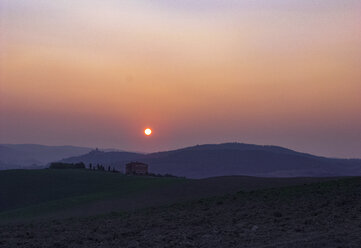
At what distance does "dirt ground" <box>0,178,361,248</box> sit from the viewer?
1655 cm

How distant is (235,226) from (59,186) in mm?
47904

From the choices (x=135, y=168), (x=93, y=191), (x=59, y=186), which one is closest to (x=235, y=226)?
(x=93, y=191)

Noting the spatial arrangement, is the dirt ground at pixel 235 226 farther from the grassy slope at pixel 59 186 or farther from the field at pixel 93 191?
the grassy slope at pixel 59 186

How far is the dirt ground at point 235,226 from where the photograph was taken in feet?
54.3

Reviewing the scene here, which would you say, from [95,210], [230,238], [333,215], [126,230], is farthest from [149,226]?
[95,210]

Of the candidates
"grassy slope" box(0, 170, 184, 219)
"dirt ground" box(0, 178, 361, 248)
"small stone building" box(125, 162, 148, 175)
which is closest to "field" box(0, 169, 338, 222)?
"grassy slope" box(0, 170, 184, 219)

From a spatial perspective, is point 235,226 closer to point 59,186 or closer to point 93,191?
point 93,191

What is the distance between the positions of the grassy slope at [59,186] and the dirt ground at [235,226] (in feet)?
72.9

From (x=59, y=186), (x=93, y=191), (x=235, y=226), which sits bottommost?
(x=235, y=226)

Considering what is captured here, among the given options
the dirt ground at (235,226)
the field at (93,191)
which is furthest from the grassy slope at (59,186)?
the dirt ground at (235,226)

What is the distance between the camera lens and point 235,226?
20.2 meters

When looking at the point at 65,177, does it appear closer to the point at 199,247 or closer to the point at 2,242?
the point at 2,242

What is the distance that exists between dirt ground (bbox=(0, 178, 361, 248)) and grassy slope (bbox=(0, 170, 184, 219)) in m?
22.2

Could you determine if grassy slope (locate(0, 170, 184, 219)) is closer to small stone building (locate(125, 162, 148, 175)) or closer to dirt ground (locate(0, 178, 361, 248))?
small stone building (locate(125, 162, 148, 175))
